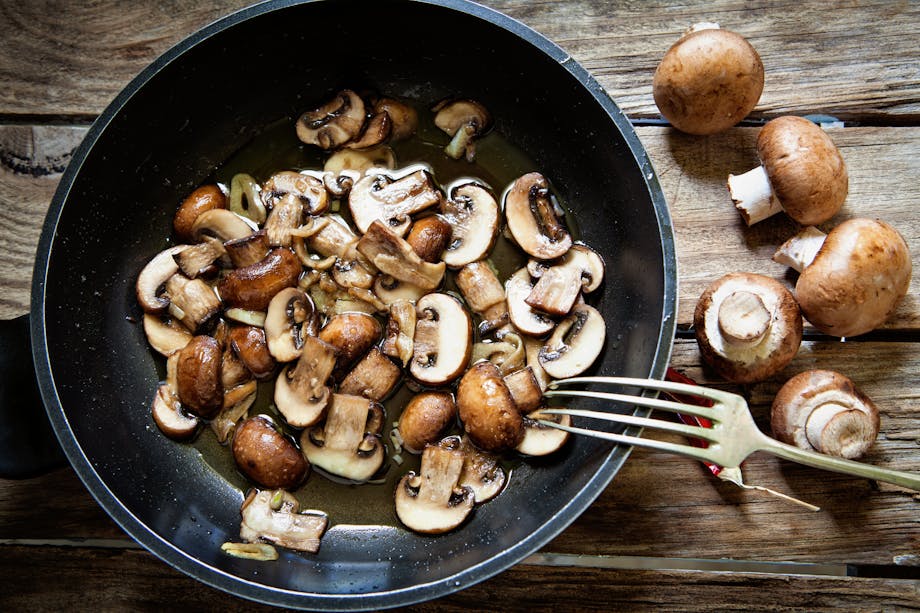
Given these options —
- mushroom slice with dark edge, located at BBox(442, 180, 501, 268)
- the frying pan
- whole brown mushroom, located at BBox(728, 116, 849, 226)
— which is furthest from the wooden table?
mushroom slice with dark edge, located at BBox(442, 180, 501, 268)

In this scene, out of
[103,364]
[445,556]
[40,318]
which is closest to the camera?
[40,318]

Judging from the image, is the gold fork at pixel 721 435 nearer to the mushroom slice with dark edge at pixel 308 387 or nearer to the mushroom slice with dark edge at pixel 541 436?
the mushroom slice with dark edge at pixel 541 436

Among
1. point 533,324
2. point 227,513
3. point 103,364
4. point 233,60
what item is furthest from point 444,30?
point 227,513

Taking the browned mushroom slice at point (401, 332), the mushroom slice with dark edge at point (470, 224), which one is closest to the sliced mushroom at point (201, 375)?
the browned mushroom slice at point (401, 332)

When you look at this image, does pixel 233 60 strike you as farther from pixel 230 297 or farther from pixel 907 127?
pixel 907 127

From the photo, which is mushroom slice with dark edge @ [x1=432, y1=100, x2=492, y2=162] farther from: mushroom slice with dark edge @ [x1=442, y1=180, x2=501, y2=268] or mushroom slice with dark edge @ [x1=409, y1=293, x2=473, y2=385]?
mushroom slice with dark edge @ [x1=409, y1=293, x2=473, y2=385]

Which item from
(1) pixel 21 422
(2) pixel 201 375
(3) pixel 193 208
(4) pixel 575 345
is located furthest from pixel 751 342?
(1) pixel 21 422
